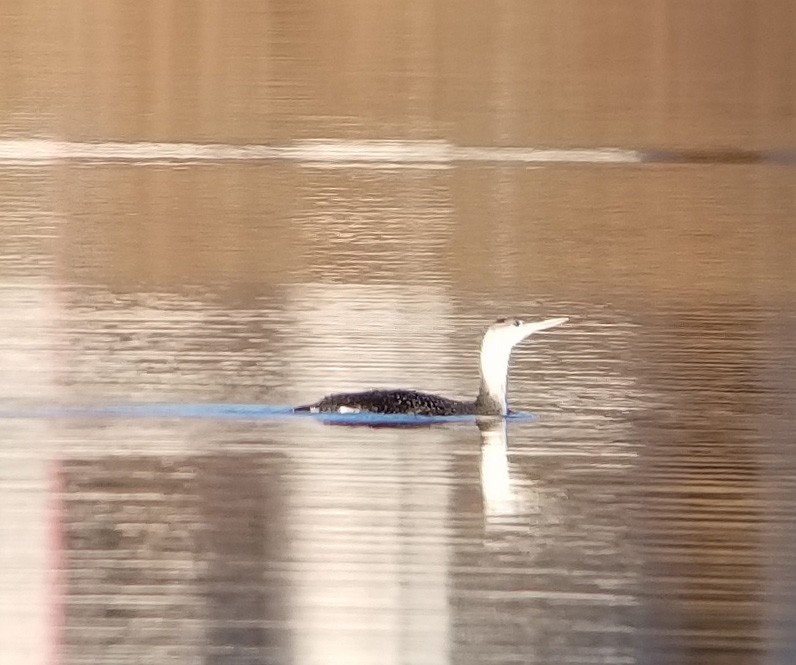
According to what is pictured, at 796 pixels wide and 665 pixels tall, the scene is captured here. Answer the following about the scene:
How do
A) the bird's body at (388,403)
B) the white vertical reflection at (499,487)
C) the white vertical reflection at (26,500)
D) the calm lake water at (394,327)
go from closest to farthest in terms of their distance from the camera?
the white vertical reflection at (26,500), the calm lake water at (394,327), the white vertical reflection at (499,487), the bird's body at (388,403)

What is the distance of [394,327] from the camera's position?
4.36 m

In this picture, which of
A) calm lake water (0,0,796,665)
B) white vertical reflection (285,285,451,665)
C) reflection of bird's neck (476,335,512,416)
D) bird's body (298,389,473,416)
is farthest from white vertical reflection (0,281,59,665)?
reflection of bird's neck (476,335,512,416)

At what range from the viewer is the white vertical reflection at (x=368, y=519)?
6.47 ft

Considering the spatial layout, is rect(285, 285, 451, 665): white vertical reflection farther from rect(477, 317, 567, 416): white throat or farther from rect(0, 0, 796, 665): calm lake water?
rect(477, 317, 567, 416): white throat

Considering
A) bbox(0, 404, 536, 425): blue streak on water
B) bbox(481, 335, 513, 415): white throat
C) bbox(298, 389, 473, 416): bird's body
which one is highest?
bbox(481, 335, 513, 415): white throat

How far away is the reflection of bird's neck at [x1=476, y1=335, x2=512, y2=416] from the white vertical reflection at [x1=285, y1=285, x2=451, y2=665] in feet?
0.58

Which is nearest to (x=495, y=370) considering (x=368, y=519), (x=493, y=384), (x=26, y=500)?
(x=493, y=384)

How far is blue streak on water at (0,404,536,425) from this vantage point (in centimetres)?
346

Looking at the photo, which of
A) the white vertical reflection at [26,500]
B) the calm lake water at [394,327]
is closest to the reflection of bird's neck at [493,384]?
the calm lake water at [394,327]

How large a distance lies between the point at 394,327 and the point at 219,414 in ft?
3.17

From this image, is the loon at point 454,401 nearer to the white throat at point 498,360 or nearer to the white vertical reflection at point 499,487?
the white throat at point 498,360

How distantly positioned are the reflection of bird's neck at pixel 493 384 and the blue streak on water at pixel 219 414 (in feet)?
0.11

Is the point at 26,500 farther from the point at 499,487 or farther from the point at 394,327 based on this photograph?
the point at 394,327

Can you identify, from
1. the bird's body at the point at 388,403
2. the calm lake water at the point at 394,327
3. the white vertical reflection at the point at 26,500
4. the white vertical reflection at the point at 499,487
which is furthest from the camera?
the bird's body at the point at 388,403
